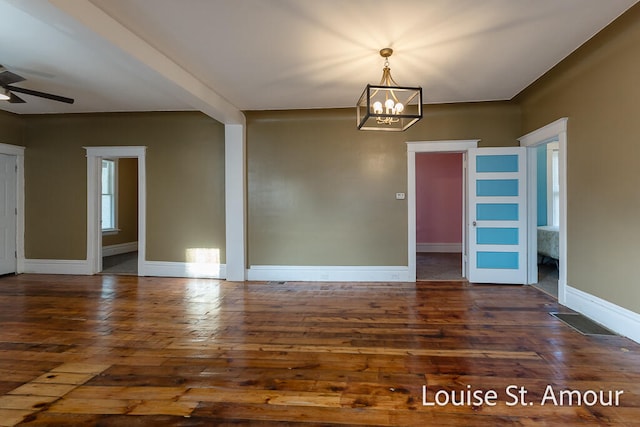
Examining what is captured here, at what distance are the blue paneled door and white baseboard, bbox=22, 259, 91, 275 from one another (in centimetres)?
646

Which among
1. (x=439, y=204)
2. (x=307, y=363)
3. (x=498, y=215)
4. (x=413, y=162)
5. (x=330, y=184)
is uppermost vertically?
(x=413, y=162)

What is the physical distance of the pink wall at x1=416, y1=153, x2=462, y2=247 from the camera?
8203 millimetres

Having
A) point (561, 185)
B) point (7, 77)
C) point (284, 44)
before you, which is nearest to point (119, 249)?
point (7, 77)

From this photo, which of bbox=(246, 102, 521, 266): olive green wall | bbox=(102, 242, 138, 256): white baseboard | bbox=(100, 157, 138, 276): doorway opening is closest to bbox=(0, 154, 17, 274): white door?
bbox=(100, 157, 138, 276): doorway opening

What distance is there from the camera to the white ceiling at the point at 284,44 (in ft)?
8.37

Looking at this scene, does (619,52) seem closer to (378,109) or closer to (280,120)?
(378,109)

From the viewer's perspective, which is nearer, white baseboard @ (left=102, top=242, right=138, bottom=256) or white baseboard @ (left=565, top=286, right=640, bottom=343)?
white baseboard @ (left=565, top=286, right=640, bottom=343)

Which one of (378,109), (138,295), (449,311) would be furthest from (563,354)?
(138,295)

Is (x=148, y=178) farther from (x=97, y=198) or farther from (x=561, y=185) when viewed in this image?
(x=561, y=185)

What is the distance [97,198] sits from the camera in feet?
19.0

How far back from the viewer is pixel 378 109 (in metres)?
2.84

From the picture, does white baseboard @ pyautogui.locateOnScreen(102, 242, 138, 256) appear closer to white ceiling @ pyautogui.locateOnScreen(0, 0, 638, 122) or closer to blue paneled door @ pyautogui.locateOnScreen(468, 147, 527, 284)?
white ceiling @ pyautogui.locateOnScreen(0, 0, 638, 122)

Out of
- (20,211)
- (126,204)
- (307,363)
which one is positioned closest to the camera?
(307,363)

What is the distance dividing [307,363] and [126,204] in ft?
24.3
